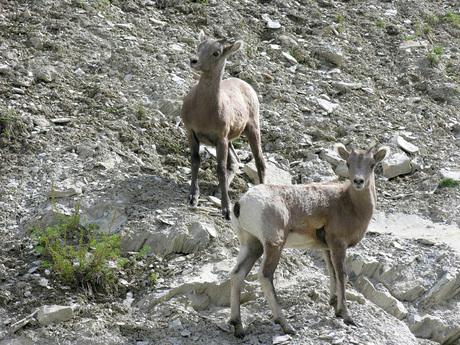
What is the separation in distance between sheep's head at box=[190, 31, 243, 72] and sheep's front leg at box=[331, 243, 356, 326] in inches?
134

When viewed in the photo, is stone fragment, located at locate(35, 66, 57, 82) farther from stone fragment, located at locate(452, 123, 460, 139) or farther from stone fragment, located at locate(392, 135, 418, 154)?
stone fragment, located at locate(452, 123, 460, 139)

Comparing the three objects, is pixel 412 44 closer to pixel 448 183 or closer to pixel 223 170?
pixel 448 183

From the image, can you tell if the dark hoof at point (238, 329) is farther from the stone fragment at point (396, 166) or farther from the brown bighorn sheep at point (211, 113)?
the stone fragment at point (396, 166)

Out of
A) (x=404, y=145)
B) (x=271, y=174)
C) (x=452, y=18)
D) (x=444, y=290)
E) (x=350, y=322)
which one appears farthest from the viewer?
(x=452, y=18)

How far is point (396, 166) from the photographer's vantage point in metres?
11.0

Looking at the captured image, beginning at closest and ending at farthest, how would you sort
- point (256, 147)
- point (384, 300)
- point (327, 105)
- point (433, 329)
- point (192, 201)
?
point (433, 329), point (384, 300), point (192, 201), point (256, 147), point (327, 105)

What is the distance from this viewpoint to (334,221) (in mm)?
7047

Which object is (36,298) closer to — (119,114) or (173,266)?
(173,266)

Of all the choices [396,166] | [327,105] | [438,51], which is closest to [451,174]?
[396,166]

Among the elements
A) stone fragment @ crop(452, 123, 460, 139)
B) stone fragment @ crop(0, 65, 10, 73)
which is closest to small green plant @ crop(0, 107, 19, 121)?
stone fragment @ crop(0, 65, 10, 73)

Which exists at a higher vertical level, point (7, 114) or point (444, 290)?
point (7, 114)

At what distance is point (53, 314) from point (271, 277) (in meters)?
2.46

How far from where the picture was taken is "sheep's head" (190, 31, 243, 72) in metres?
8.71

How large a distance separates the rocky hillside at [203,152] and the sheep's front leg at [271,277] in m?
0.18
